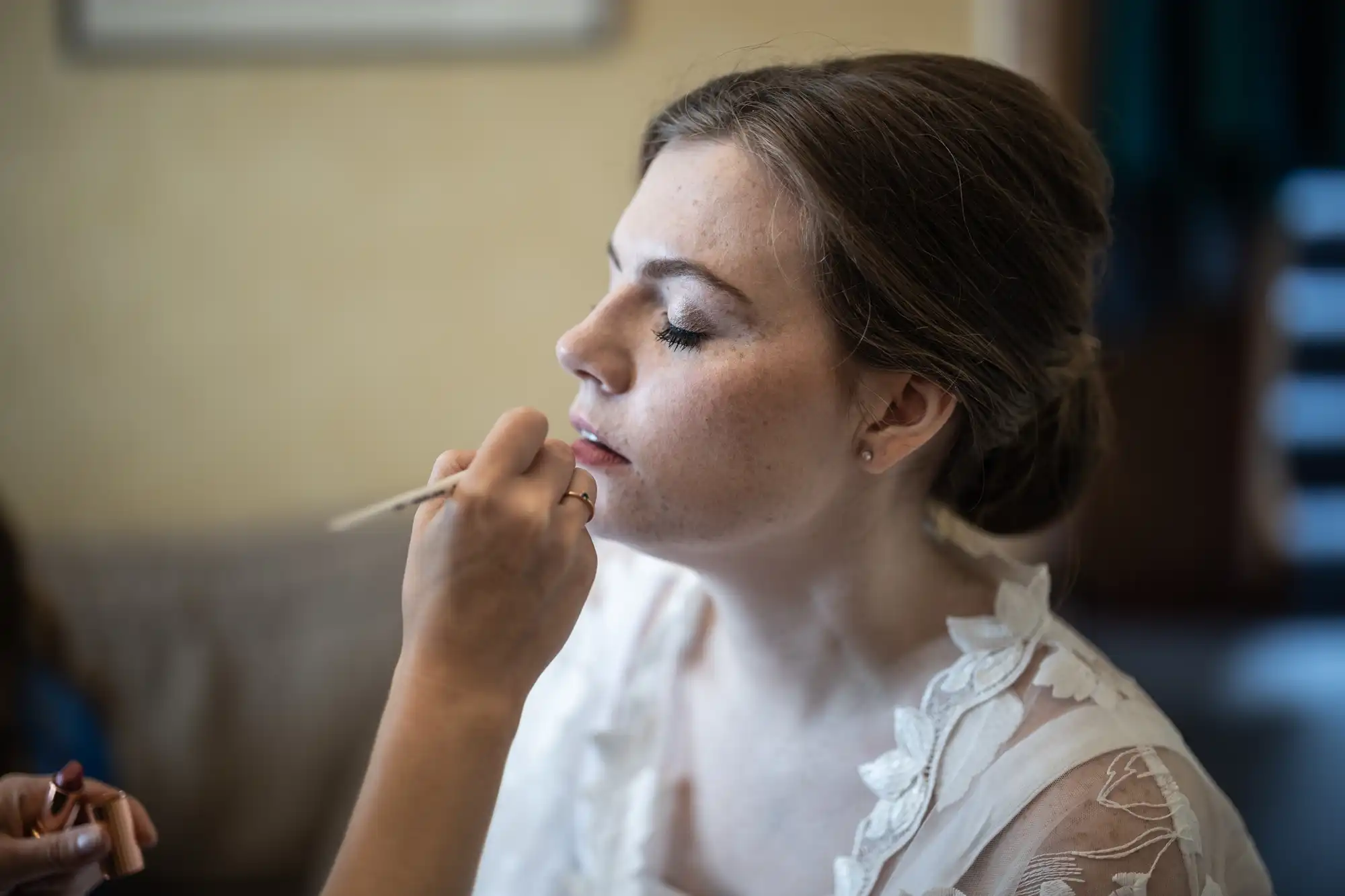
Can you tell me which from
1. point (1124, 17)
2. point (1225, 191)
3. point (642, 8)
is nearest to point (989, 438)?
point (642, 8)

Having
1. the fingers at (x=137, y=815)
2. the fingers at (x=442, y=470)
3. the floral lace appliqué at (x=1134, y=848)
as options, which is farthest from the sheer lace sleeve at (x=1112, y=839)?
the fingers at (x=137, y=815)

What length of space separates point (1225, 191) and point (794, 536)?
159cm

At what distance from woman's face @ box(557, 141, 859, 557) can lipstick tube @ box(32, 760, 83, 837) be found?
0.39 m

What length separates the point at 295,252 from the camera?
1.81 metres

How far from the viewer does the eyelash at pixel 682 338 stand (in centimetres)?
84

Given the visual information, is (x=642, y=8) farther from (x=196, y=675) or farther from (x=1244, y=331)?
(x=1244, y=331)

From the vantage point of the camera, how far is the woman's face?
83cm

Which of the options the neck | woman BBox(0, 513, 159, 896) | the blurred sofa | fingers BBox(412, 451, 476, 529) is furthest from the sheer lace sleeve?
the blurred sofa

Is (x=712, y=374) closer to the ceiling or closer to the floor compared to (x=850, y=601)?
closer to the ceiling

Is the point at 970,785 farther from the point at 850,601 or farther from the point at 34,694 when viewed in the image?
the point at 34,694

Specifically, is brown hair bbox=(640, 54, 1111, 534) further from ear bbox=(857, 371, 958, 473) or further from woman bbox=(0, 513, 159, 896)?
woman bbox=(0, 513, 159, 896)

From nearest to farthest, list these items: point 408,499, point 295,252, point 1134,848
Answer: point 408,499 < point 1134,848 < point 295,252

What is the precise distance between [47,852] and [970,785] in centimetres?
66

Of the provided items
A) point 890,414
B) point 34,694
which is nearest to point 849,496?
point 890,414
